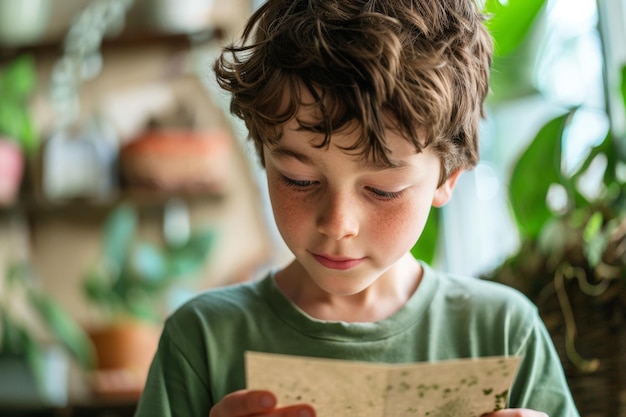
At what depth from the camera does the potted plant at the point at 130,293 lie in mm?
2229

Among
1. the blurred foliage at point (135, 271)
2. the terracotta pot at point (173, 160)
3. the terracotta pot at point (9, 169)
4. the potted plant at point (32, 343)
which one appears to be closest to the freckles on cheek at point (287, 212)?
Answer: the potted plant at point (32, 343)

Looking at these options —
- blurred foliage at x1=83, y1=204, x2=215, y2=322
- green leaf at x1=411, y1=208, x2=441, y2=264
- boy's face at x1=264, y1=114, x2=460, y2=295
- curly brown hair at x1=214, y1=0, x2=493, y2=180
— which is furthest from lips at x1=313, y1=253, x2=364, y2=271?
blurred foliage at x1=83, y1=204, x2=215, y2=322

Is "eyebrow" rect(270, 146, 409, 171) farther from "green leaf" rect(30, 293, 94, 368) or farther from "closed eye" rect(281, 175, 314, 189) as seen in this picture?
"green leaf" rect(30, 293, 94, 368)

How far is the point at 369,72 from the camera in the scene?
68 centimetres

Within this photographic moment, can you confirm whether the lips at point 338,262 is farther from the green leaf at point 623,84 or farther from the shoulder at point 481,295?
the green leaf at point 623,84

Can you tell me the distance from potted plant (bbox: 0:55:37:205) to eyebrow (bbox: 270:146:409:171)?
6.13 feet

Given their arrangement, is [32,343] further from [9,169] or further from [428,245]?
[428,245]

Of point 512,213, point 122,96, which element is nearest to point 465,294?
point 512,213

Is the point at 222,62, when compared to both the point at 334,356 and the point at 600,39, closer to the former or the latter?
the point at 334,356

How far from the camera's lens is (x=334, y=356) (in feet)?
2.69

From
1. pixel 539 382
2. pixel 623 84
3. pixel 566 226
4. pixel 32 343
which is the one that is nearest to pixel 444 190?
pixel 539 382

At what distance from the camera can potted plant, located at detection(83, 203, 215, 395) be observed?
87.7 inches

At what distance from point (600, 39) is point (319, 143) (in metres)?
0.83

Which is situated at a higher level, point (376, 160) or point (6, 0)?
point (6, 0)
